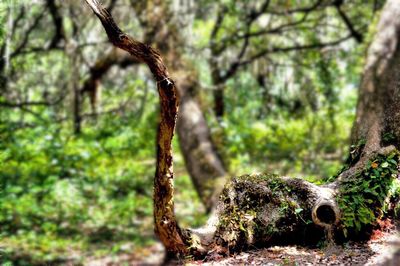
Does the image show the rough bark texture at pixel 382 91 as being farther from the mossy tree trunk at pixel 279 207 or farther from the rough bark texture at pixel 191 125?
the rough bark texture at pixel 191 125

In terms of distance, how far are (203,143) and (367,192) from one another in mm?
4441

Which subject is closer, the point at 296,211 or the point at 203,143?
the point at 296,211

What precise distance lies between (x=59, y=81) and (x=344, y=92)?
8.91 metres

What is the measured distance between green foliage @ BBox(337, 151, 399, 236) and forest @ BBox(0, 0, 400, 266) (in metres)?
0.01

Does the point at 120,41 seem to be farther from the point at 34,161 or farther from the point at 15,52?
the point at 15,52

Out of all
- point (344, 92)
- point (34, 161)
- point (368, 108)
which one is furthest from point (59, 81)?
point (368, 108)

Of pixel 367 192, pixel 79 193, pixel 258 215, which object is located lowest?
pixel 258 215

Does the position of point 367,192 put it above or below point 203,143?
below

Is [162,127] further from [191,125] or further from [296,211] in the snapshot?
[191,125]

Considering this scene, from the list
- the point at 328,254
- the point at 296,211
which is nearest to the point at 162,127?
the point at 296,211

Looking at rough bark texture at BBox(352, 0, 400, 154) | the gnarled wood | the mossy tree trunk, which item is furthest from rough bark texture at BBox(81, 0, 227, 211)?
the gnarled wood

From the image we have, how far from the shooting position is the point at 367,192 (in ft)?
11.4

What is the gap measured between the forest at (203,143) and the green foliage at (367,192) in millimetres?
10

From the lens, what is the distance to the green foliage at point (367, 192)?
11.0 ft
